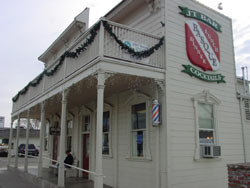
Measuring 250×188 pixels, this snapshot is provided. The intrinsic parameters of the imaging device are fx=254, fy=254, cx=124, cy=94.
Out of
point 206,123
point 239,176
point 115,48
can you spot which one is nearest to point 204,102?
point 206,123

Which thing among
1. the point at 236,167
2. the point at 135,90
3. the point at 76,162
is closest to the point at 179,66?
the point at 135,90

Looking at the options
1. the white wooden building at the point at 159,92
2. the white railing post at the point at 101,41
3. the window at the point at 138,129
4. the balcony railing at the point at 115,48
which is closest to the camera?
the white railing post at the point at 101,41

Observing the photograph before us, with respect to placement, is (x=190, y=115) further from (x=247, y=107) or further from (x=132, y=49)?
(x=247, y=107)

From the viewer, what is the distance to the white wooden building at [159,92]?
23.5 feet

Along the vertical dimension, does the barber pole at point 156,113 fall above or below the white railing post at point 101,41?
below

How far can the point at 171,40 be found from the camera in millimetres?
8422

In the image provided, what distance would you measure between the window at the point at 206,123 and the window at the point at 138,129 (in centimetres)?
194

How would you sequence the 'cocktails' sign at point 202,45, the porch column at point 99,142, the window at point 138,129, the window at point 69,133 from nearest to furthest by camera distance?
the porch column at point 99,142 → the window at point 138,129 → the 'cocktails' sign at point 202,45 → the window at point 69,133

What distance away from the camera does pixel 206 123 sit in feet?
28.9

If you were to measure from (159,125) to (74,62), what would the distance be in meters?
3.40

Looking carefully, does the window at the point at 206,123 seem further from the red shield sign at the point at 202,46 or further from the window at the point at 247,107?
the window at the point at 247,107

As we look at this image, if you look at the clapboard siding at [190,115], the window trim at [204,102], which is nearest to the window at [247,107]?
the clapboard siding at [190,115]

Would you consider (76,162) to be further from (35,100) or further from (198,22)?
(198,22)

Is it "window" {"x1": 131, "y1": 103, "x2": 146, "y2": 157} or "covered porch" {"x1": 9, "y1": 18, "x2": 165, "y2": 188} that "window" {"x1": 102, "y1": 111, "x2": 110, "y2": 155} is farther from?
"window" {"x1": 131, "y1": 103, "x2": 146, "y2": 157}
